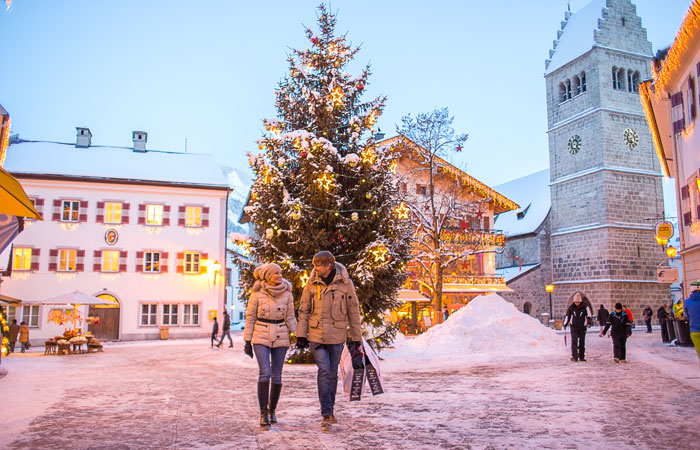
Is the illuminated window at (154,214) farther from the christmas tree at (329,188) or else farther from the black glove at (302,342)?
the black glove at (302,342)

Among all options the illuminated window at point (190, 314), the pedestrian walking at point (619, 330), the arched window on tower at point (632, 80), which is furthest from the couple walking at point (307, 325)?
the arched window on tower at point (632, 80)

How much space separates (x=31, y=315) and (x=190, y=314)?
28.3 ft

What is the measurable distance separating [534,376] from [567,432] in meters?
5.51

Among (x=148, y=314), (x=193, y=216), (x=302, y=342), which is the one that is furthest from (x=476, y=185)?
(x=302, y=342)

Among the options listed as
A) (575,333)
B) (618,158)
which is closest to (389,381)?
(575,333)

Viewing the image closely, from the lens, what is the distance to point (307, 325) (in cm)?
674

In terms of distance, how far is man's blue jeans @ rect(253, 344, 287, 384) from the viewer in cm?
646

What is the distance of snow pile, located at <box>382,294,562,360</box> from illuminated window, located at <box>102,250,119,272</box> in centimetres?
2217

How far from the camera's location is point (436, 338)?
18688 millimetres

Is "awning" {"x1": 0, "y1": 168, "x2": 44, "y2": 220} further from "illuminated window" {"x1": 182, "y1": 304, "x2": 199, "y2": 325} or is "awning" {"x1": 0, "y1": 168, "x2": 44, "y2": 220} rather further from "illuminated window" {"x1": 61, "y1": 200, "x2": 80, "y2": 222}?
"illuminated window" {"x1": 61, "y1": 200, "x2": 80, "y2": 222}

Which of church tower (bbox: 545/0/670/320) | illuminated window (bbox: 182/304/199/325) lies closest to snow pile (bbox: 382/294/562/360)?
illuminated window (bbox: 182/304/199/325)

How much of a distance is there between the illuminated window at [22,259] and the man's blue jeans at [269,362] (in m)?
31.8

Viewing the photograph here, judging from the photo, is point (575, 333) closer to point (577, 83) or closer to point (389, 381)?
point (389, 381)

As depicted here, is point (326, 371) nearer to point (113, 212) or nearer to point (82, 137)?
point (113, 212)
